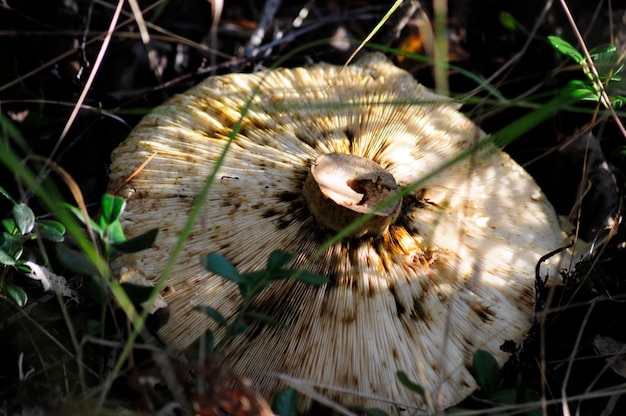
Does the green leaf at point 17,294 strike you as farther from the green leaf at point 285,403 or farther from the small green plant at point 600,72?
the small green plant at point 600,72

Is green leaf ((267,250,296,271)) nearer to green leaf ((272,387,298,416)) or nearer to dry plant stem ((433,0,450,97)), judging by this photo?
green leaf ((272,387,298,416))

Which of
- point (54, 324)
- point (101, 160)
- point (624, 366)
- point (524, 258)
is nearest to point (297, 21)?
point (101, 160)

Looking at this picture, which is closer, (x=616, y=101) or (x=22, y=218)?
(x=22, y=218)

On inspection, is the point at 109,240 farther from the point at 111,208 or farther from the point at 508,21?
the point at 508,21

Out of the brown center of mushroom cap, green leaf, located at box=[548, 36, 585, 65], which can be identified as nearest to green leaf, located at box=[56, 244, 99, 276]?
the brown center of mushroom cap

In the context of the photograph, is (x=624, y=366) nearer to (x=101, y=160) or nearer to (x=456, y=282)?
(x=456, y=282)

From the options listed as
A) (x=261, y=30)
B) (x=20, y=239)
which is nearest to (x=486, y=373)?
(x=20, y=239)

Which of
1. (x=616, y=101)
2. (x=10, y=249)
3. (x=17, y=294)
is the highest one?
(x=616, y=101)
